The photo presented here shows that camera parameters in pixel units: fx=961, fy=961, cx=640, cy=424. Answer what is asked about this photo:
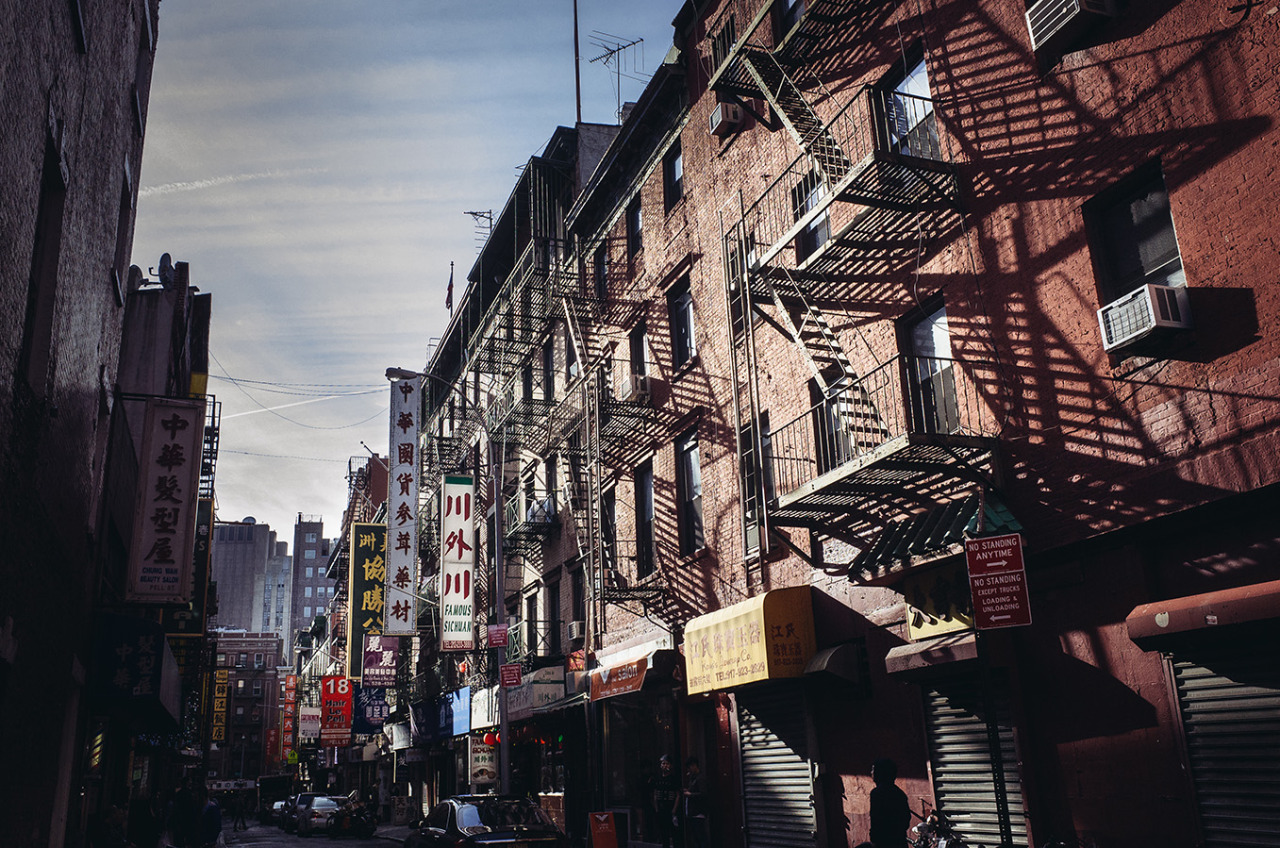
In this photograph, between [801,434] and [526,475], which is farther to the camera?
[526,475]

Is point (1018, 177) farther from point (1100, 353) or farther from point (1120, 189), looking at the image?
point (1100, 353)

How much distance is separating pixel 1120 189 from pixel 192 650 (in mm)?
29231

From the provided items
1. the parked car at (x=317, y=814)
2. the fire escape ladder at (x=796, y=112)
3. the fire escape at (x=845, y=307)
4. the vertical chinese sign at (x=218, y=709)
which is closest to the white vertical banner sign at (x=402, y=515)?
the parked car at (x=317, y=814)

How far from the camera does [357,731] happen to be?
147 ft

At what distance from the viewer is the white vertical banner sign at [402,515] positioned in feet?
115

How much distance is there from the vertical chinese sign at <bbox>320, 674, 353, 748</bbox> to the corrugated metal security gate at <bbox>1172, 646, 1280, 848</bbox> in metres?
43.6

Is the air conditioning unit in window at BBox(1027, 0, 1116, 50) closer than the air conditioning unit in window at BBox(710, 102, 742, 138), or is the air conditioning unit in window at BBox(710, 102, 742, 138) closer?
the air conditioning unit in window at BBox(1027, 0, 1116, 50)

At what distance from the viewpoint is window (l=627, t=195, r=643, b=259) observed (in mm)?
23828

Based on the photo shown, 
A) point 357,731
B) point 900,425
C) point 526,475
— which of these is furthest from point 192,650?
point 900,425

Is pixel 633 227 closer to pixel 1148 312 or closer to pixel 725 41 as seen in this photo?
pixel 725 41

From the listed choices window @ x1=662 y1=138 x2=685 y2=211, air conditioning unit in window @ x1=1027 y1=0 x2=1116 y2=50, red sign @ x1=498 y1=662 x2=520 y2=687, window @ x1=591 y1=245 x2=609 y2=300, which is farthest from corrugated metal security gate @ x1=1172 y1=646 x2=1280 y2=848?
window @ x1=591 y1=245 x2=609 y2=300

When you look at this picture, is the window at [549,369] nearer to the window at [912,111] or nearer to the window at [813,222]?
the window at [813,222]

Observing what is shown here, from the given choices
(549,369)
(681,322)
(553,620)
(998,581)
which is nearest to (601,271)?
(681,322)

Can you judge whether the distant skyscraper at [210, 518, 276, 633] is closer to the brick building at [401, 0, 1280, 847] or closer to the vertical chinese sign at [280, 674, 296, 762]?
the vertical chinese sign at [280, 674, 296, 762]
